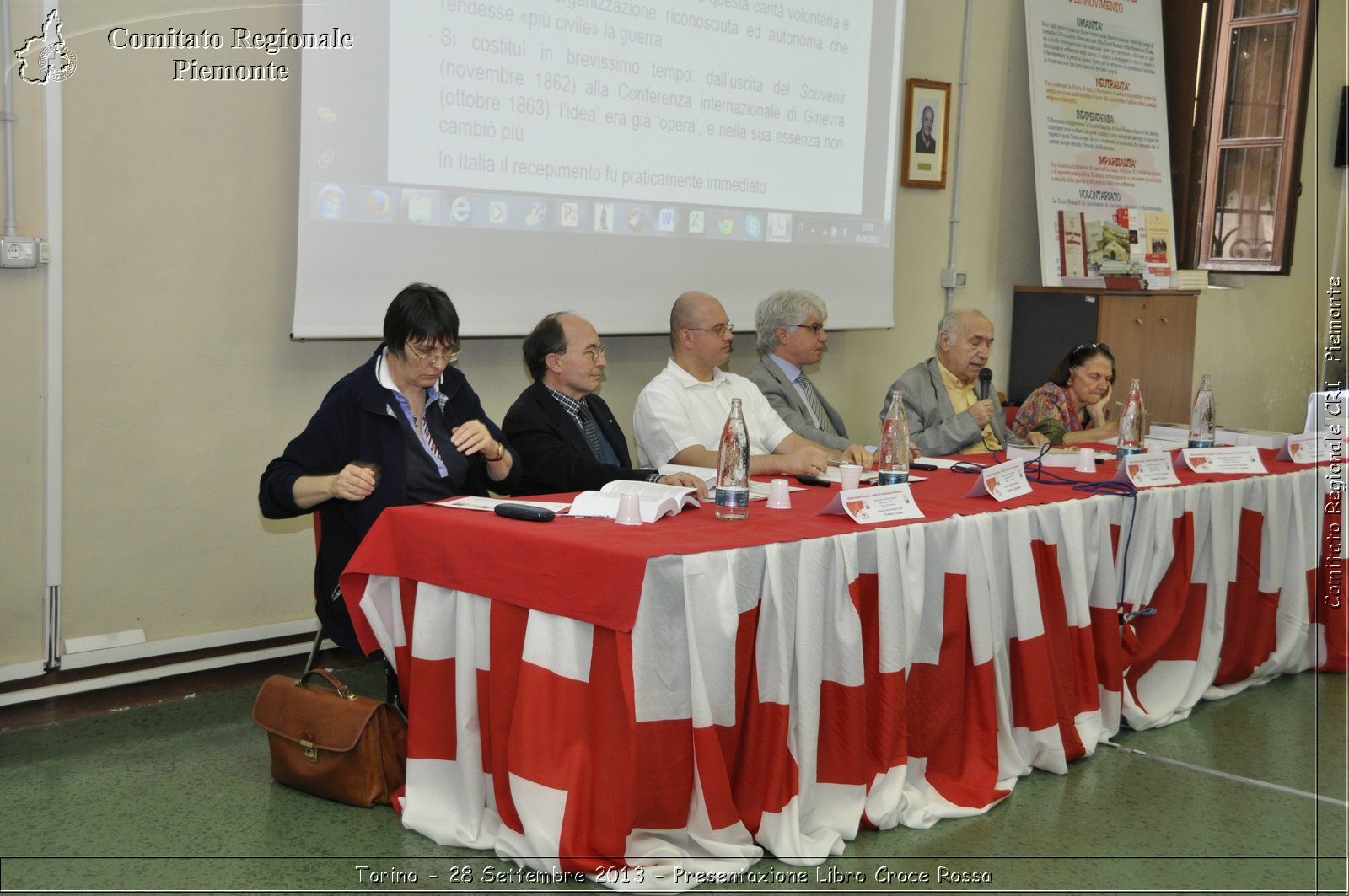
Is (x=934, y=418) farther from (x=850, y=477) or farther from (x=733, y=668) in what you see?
(x=733, y=668)

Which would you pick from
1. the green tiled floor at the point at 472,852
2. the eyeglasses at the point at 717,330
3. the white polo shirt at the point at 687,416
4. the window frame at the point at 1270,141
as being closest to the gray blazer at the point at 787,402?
the white polo shirt at the point at 687,416

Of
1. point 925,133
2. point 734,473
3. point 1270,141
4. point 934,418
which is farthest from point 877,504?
point 1270,141

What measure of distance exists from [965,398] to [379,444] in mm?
2288

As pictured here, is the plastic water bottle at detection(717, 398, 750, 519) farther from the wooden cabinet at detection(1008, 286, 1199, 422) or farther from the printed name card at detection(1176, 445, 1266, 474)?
the wooden cabinet at detection(1008, 286, 1199, 422)

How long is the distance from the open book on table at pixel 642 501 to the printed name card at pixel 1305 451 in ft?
7.38

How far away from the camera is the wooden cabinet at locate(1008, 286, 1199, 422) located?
17.8 feet

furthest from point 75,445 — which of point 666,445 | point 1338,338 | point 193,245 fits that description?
point 1338,338

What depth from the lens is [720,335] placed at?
379cm

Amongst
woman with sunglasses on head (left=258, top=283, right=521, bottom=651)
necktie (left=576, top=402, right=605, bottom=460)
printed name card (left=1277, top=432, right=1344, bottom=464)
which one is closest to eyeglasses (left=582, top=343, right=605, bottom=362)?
necktie (left=576, top=402, right=605, bottom=460)

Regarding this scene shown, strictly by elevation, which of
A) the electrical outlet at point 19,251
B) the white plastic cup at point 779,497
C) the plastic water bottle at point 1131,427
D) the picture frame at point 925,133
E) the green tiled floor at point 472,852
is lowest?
the green tiled floor at point 472,852

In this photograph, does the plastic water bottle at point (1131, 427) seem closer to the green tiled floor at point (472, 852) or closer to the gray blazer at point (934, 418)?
the gray blazer at point (934, 418)

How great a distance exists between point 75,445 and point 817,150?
9.46 feet

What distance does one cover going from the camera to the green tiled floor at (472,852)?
7.50 ft

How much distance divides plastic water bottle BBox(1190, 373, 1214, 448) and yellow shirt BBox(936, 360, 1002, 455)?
61 centimetres
